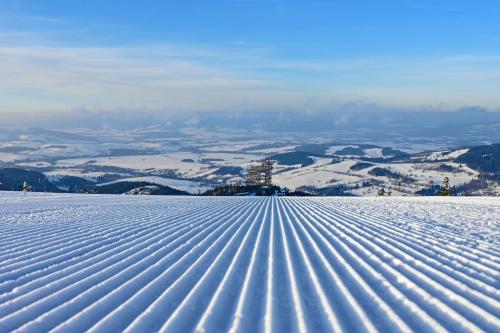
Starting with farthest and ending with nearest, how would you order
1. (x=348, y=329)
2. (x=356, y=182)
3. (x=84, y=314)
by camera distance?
(x=356, y=182) → (x=84, y=314) → (x=348, y=329)

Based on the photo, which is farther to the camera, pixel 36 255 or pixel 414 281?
pixel 36 255

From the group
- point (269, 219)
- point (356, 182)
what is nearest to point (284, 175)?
point (356, 182)

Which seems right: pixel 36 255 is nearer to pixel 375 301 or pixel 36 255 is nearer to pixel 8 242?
pixel 8 242

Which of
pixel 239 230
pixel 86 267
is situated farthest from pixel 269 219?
pixel 86 267

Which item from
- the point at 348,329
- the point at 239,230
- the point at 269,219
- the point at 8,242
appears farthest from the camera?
the point at 269,219

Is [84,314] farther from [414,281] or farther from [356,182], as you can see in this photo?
[356,182]

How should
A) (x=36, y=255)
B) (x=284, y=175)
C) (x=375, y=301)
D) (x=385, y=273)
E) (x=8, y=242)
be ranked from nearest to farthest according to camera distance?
(x=375, y=301) < (x=385, y=273) < (x=36, y=255) < (x=8, y=242) < (x=284, y=175)
